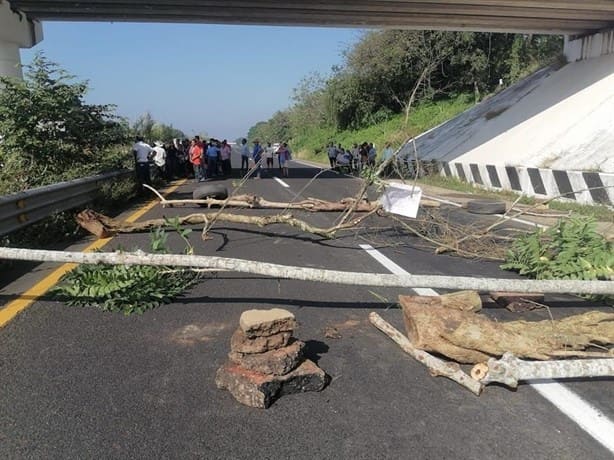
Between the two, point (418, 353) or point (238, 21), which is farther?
point (238, 21)

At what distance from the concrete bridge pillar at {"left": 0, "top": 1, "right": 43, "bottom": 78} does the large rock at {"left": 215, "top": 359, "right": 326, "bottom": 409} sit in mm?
15925

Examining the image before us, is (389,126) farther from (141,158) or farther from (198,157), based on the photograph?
(141,158)

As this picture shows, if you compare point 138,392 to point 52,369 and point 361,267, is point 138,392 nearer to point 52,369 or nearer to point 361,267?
point 52,369

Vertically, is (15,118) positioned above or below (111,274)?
above

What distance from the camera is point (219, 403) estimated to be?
3217 mm

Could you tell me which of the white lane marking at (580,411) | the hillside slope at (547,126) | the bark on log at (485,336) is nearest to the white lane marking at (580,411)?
the white lane marking at (580,411)

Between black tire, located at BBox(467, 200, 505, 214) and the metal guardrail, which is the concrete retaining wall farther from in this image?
the metal guardrail

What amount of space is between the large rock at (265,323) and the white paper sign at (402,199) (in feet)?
12.5

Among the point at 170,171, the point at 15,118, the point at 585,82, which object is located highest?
the point at 585,82

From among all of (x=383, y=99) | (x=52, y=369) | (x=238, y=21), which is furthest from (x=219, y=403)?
(x=383, y=99)

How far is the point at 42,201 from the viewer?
765cm

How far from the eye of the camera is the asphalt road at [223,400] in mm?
2793

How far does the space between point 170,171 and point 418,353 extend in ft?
64.2

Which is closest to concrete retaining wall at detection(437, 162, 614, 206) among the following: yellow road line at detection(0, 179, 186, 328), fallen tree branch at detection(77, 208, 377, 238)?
fallen tree branch at detection(77, 208, 377, 238)
